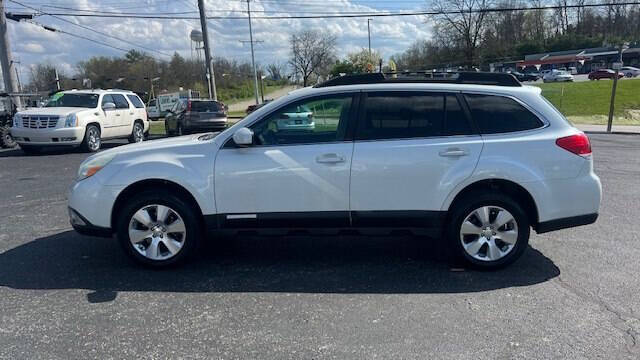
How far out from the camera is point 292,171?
4438 mm

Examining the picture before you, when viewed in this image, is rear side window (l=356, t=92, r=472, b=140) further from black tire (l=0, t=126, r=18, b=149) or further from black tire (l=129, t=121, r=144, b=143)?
black tire (l=0, t=126, r=18, b=149)

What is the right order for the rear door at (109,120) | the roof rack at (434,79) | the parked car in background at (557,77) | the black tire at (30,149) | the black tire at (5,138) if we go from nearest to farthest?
the roof rack at (434,79)
the black tire at (30,149)
the rear door at (109,120)
the black tire at (5,138)
the parked car in background at (557,77)

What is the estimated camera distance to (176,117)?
20.3m

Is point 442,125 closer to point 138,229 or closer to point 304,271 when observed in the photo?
point 304,271

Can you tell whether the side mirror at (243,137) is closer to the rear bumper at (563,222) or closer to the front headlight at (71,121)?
the rear bumper at (563,222)

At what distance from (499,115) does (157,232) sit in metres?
3.37

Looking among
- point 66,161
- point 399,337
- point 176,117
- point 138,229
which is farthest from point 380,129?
point 176,117

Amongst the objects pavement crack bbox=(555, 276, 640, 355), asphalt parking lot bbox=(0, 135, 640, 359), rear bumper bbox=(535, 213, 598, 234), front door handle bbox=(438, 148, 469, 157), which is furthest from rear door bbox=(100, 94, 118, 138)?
pavement crack bbox=(555, 276, 640, 355)

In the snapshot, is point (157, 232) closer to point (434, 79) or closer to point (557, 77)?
point (434, 79)

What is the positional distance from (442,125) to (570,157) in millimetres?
1181

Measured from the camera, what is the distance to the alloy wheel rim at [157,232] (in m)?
4.55

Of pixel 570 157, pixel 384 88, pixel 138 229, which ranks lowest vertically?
pixel 138 229

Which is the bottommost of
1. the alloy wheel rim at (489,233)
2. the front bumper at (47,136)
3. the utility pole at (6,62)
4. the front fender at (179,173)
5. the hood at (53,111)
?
the alloy wheel rim at (489,233)

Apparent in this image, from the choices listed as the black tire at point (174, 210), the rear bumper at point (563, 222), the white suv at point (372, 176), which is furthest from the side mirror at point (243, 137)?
the rear bumper at point (563, 222)
